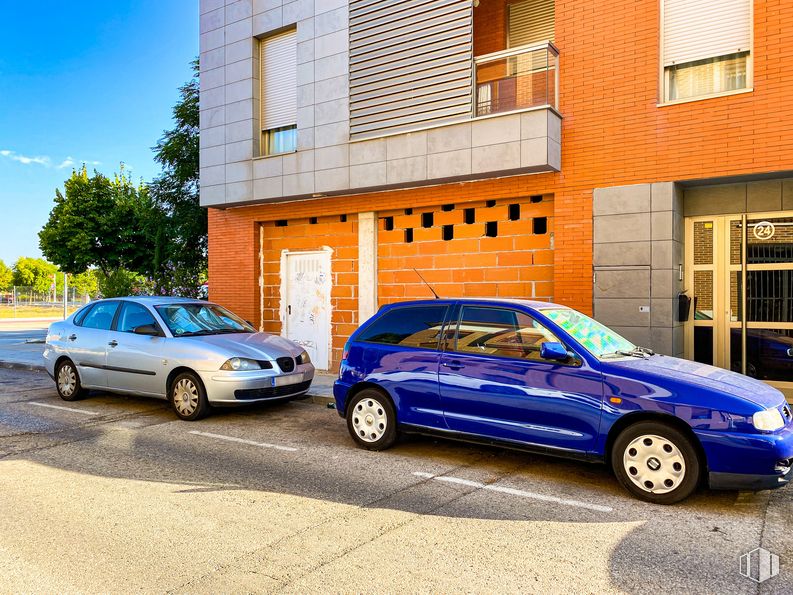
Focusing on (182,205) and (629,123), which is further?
(182,205)

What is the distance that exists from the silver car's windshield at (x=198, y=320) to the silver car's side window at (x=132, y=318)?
0.67ft

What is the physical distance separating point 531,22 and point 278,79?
5.54 metres

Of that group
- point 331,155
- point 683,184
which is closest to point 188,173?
point 331,155

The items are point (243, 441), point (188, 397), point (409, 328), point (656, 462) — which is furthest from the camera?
point (188, 397)

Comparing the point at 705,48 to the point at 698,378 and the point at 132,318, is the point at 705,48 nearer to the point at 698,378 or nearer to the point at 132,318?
the point at 698,378

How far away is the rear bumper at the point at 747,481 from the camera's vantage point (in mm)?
4578

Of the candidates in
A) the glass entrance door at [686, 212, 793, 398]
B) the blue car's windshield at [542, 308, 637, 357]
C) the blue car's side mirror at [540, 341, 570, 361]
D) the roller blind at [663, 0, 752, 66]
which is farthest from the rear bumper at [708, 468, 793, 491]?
the roller blind at [663, 0, 752, 66]

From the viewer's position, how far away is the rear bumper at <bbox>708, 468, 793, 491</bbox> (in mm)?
4578

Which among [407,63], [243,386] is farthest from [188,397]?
[407,63]

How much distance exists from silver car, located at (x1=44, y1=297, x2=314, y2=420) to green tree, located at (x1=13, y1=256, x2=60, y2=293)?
72179 mm

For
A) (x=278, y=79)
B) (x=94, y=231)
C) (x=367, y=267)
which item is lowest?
(x=367, y=267)

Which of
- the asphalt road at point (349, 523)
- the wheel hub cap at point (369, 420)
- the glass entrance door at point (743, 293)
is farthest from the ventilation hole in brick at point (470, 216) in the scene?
the wheel hub cap at point (369, 420)

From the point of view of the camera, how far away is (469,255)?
11156mm

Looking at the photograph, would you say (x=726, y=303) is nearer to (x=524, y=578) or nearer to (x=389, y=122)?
(x=389, y=122)
